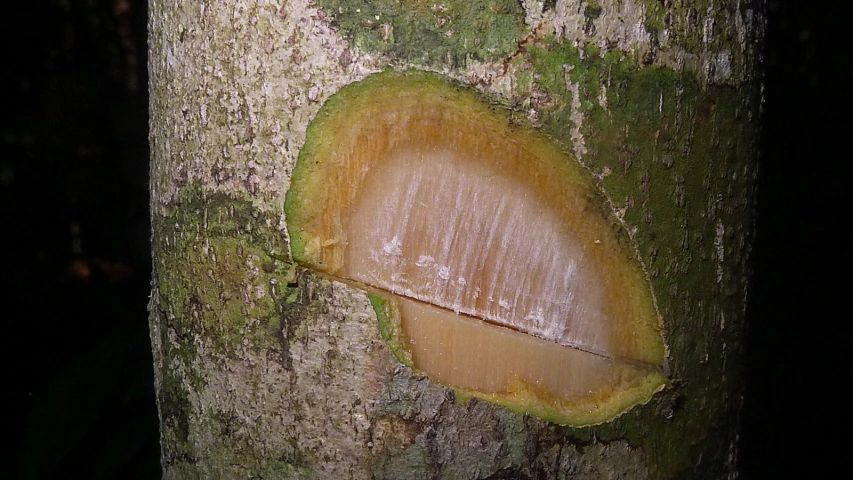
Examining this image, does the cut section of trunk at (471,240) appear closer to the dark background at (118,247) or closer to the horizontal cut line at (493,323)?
the horizontal cut line at (493,323)

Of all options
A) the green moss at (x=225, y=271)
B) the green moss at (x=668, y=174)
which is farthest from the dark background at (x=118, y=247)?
the green moss at (x=225, y=271)

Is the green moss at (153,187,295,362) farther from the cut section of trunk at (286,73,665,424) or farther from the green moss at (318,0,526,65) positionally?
the green moss at (318,0,526,65)

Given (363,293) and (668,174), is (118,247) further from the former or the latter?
(668,174)

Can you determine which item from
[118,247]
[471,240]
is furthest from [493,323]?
[118,247]

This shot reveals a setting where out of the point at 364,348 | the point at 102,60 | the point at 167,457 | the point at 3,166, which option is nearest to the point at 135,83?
the point at 102,60

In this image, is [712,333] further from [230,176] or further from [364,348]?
[230,176]

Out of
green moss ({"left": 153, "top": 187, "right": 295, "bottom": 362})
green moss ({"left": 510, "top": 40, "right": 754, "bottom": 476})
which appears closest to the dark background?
green moss ({"left": 510, "top": 40, "right": 754, "bottom": 476})

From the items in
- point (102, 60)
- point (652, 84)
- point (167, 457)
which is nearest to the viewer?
point (652, 84)
